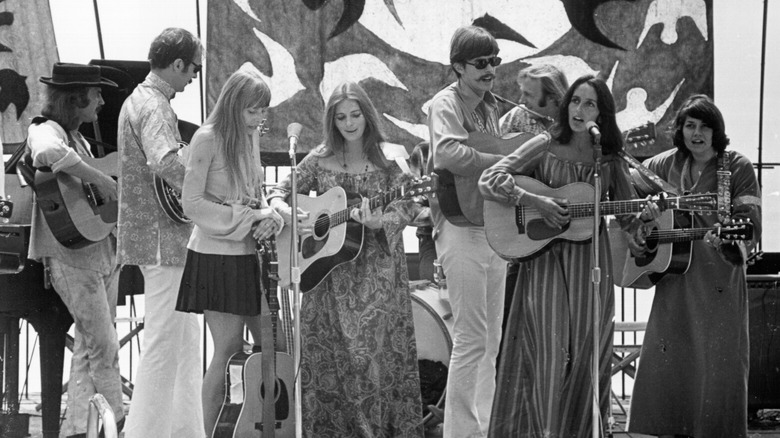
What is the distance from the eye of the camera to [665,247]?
5.74 m

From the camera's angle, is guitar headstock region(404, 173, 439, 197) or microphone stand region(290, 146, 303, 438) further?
guitar headstock region(404, 173, 439, 197)

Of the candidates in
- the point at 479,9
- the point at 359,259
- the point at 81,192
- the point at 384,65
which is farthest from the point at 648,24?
the point at 81,192

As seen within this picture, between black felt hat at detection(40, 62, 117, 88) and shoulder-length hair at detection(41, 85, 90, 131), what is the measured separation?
0.09 ft

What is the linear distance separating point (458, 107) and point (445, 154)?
0.90 feet

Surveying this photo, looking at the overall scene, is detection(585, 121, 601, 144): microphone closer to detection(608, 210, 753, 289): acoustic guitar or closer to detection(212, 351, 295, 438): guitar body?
detection(608, 210, 753, 289): acoustic guitar

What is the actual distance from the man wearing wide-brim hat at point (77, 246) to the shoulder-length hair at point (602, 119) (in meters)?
2.30

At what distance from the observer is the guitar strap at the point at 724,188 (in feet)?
18.4

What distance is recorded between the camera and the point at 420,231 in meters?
6.95

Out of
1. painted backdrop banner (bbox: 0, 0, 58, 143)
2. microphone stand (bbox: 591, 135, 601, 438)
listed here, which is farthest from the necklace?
painted backdrop banner (bbox: 0, 0, 58, 143)

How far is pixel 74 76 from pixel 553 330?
284cm

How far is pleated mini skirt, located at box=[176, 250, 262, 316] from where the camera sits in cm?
509

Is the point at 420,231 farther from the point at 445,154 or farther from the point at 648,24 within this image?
the point at 648,24

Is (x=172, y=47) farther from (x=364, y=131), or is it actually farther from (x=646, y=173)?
(x=646, y=173)

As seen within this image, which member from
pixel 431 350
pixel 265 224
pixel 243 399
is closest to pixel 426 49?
pixel 431 350
